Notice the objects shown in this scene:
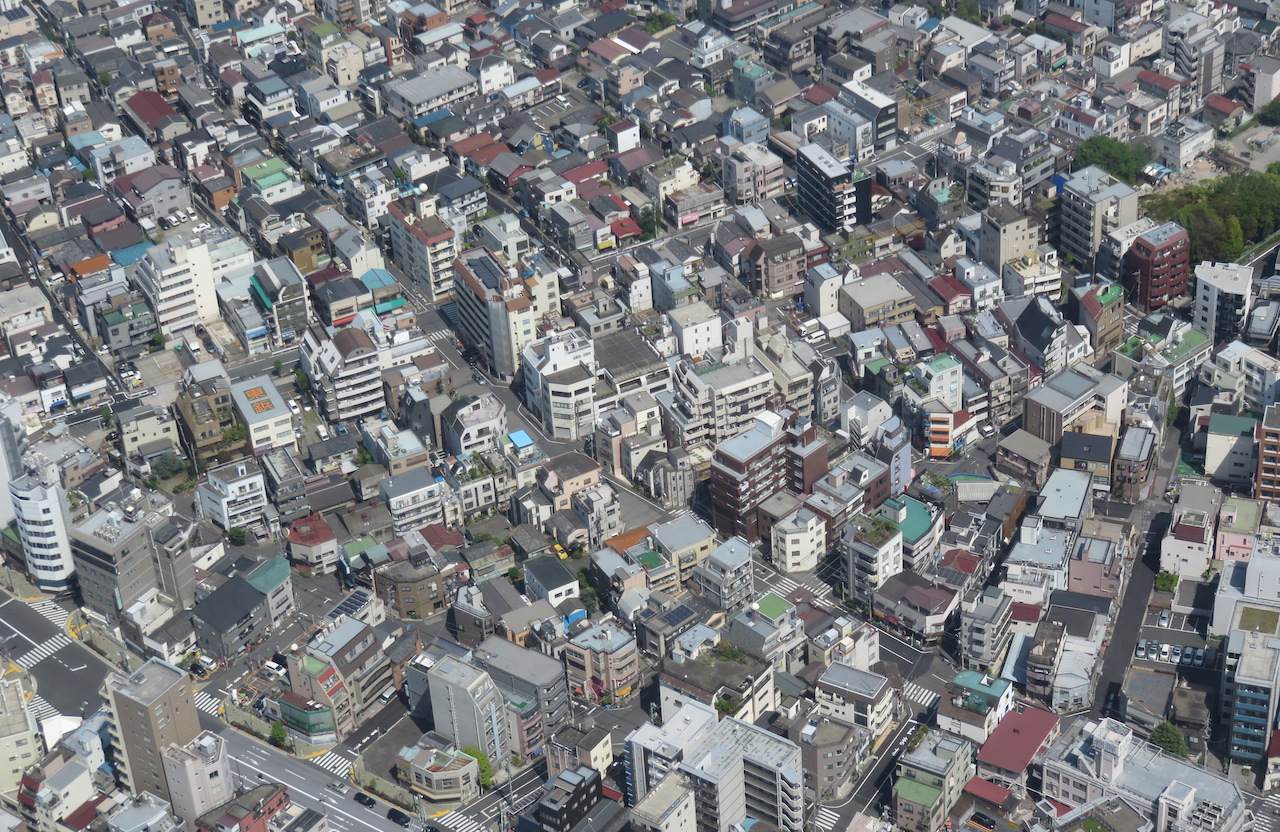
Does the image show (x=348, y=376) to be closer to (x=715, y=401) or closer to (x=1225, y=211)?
(x=715, y=401)

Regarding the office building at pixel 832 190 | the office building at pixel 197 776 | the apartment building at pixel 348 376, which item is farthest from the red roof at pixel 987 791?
the office building at pixel 832 190

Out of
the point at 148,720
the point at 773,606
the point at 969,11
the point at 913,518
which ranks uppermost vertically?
the point at 969,11

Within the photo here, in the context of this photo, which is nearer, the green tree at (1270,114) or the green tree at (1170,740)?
the green tree at (1170,740)

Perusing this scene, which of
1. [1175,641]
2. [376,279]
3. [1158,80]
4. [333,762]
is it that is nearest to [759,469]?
[1175,641]

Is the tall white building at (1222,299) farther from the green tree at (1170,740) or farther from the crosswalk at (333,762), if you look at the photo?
the crosswalk at (333,762)

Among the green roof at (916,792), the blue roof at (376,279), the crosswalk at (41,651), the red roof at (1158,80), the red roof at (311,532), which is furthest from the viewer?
the red roof at (1158,80)

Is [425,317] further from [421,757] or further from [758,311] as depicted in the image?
[421,757]

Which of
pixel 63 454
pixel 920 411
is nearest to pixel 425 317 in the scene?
pixel 63 454
